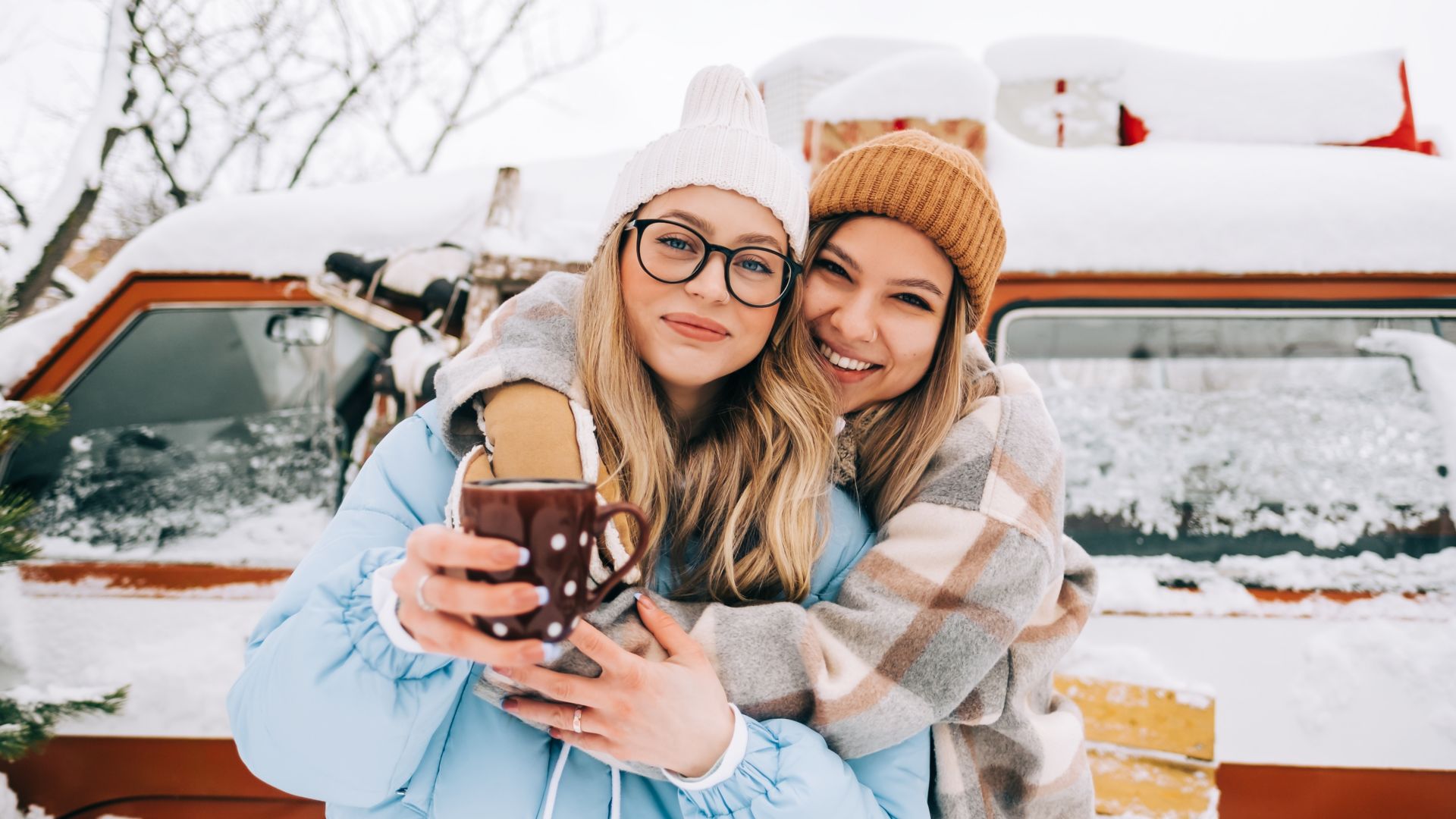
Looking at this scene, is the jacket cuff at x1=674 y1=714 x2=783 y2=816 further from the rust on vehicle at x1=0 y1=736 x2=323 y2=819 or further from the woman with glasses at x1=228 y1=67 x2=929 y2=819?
the rust on vehicle at x1=0 y1=736 x2=323 y2=819

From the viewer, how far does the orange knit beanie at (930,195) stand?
1.32 m

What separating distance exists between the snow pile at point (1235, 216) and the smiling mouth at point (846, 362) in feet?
3.83

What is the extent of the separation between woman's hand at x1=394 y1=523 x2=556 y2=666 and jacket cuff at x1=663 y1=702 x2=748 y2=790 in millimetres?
357

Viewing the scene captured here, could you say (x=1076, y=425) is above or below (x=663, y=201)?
below

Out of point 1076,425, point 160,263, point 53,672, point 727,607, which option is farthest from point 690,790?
point 160,263

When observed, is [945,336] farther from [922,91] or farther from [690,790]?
[922,91]

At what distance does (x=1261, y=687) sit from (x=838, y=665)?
1849 millimetres

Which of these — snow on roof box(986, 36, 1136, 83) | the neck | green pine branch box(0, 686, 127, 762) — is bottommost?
green pine branch box(0, 686, 127, 762)

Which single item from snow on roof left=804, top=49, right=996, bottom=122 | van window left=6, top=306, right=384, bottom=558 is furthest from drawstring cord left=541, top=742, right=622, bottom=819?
snow on roof left=804, top=49, right=996, bottom=122

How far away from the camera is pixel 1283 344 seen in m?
2.29

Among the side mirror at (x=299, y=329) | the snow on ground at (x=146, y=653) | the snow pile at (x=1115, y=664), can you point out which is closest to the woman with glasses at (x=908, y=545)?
the snow pile at (x=1115, y=664)

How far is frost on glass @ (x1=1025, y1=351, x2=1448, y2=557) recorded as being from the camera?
2.23 meters

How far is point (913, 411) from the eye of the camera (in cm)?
143

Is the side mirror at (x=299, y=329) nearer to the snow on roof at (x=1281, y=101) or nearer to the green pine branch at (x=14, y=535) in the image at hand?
the green pine branch at (x=14, y=535)
